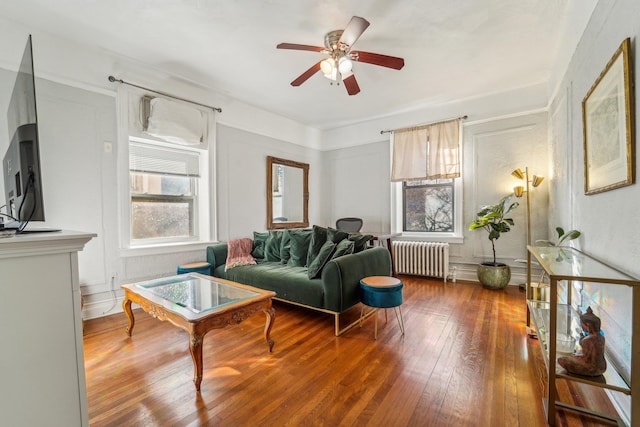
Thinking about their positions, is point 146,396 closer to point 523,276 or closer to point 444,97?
point 523,276

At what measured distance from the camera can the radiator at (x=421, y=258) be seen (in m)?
4.28

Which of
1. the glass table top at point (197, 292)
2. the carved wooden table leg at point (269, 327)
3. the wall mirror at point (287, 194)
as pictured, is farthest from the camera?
the wall mirror at point (287, 194)

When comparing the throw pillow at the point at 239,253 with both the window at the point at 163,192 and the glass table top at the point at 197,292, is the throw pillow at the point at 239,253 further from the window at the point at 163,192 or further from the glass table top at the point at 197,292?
the glass table top at the point at 197,292

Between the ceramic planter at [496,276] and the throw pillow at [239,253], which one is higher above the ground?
the throw pillow at [239,253]

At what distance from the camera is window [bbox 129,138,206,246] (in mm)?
3295

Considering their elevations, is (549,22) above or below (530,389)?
above

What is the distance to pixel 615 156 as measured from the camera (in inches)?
59.7

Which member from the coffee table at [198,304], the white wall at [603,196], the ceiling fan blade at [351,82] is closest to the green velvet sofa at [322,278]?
the coffee table at [198,304]

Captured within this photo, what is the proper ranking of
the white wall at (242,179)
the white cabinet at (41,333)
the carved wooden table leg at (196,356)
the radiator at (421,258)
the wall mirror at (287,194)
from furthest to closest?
1. the wall mirror at (287,194)
2. the radiator at (421,258)
3. the white wall at (242,179)
4. the carved wooden table leg at (196,356)
5. the white cabinet at (41,333)

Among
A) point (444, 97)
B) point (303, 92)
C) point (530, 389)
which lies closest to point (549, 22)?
point (444, 97)

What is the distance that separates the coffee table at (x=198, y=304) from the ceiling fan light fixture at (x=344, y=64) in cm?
218

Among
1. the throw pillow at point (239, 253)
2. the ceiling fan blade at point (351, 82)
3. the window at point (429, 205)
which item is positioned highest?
the ceiling fan blade at point (351, 82)

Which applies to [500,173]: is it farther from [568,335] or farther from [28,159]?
[28,159]

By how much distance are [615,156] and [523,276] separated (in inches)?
118
